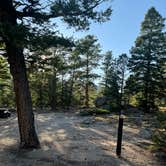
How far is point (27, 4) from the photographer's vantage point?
8797mm

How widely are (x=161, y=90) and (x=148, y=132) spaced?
14.6 meters

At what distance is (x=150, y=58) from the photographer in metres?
26.3

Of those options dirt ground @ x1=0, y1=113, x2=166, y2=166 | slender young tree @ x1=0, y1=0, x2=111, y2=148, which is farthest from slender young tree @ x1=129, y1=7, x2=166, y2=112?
slender young tree @ x1=0, y1=0, x2=111, y2=148

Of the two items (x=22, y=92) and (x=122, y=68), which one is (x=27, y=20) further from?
(x=122, y=68)

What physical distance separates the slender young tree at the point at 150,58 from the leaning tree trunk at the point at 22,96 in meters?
18.8

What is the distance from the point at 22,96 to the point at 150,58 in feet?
64.7

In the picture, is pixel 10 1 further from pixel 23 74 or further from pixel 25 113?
pixel 25 113

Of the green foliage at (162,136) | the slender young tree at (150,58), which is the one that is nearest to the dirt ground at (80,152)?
the green foliage at (162,136)

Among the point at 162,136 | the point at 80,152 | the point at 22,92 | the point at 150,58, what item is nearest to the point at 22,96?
the point at 22,92

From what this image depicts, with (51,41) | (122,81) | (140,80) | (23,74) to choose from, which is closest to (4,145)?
(23,74)

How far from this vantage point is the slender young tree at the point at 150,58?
26.2m

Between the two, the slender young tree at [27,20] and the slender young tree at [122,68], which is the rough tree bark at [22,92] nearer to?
the slender young tree at [27,20]

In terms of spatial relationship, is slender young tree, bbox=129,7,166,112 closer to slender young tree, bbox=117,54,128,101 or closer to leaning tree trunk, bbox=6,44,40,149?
slender young tree, bbox=117,54,128,101

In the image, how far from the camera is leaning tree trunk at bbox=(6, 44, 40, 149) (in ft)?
28.5
